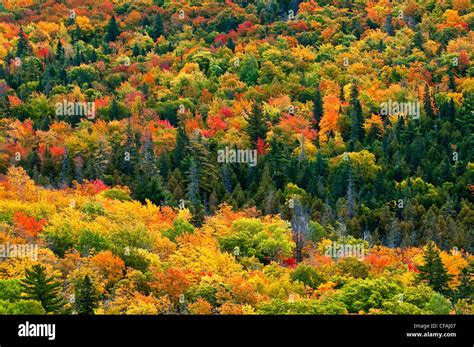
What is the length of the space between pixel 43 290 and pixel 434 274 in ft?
97.9

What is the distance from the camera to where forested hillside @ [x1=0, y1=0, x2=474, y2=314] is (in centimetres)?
7550

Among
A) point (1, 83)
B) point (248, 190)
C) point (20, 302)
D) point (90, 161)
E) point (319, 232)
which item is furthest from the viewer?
point (1, 83)

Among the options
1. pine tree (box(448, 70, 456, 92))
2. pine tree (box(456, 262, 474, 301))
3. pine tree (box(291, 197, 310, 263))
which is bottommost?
pine tree (box(456, 262, 474, 301))

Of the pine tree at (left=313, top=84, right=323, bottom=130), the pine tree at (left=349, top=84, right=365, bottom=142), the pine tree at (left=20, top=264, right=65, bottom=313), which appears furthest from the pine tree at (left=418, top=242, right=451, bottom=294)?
the pine tree at (left=313, top=84, right=323, bottom=130)

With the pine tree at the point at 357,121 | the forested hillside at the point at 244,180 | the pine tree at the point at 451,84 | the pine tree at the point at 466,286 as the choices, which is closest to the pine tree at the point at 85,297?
the forested hillside at the point at 244,180

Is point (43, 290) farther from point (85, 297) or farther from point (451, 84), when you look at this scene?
point (451, 84)

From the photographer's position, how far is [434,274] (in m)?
82.1

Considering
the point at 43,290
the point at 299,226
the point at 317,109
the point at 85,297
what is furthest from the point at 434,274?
the point at 317,109

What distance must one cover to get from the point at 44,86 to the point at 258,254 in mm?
91618

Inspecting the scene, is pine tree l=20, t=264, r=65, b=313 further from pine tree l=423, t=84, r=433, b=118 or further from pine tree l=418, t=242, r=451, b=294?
pine tree l=423, t=84, r=433, b=118

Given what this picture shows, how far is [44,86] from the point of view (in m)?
177

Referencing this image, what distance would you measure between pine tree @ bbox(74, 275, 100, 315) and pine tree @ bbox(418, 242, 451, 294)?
24962 mm

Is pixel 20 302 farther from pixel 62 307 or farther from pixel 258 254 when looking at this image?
pixel 258 254
